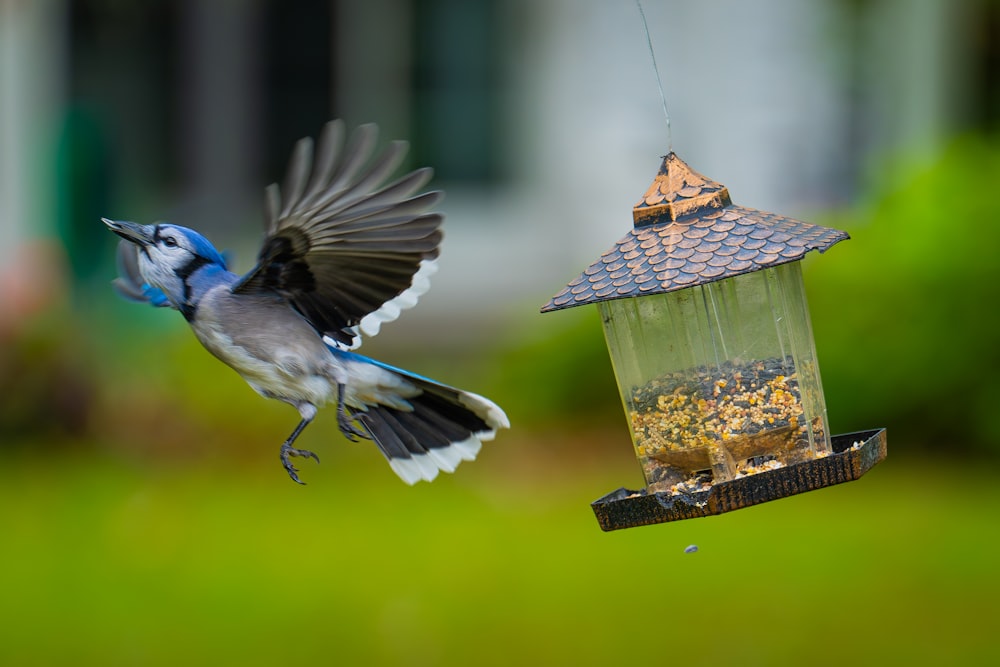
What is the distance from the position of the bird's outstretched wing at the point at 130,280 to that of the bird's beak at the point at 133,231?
0.60 metres

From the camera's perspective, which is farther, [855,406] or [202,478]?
[202,478]

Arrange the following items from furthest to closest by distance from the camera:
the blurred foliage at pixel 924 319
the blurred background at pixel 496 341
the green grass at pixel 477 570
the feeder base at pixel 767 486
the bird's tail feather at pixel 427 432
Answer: the blurred foliage at pixel 924 319
the blurred background at pixel 496 341
the green grass at pixel 477 570
the bird's tail feather at pixel 427 432
the feeder base at pixel 767 486

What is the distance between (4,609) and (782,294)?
535 centimetres

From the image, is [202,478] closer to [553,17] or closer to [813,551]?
[813,551]

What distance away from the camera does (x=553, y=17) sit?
44.9 feet

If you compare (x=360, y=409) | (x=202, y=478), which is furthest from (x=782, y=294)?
(x=202, y=478)

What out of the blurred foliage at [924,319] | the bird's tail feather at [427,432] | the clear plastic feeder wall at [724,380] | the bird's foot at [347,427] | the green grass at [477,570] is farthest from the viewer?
the blurred foliage at [924,319]

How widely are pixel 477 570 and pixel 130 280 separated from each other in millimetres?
4072

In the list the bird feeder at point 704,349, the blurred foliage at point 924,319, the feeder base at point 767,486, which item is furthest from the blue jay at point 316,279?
the blurred foliage at point 924,319

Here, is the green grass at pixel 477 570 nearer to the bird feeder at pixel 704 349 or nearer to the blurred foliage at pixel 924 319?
the blurred foliage at pixel 924 319

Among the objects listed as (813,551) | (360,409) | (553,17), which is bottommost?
(813,551)

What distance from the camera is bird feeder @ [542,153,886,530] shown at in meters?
3.30

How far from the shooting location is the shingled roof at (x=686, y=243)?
321cm

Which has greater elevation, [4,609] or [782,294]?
[782,294]
